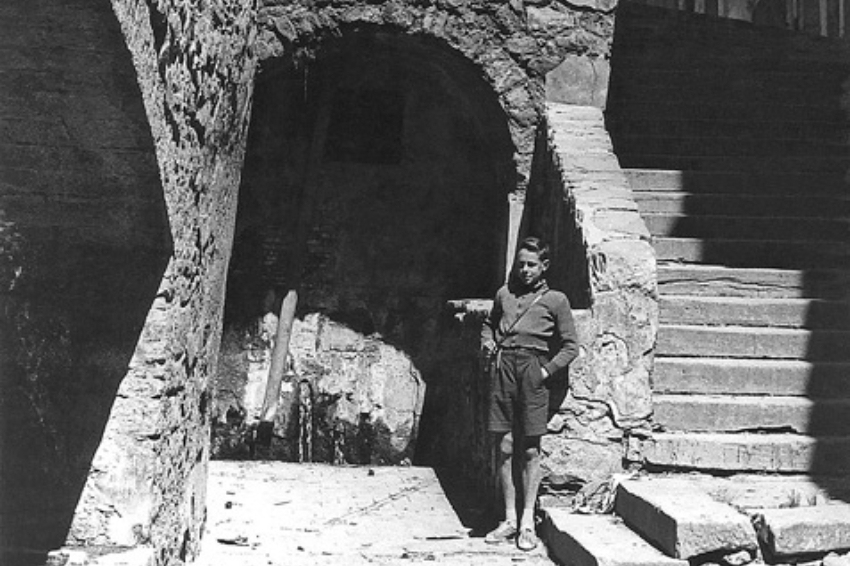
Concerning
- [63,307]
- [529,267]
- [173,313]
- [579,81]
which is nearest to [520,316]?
[529,267]

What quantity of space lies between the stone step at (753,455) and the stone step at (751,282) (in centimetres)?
139

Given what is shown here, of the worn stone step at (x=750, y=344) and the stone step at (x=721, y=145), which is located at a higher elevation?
the stone step at (x=721, y=145)

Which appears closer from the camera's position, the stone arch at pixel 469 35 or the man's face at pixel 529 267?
the man's face at pixel 529 267

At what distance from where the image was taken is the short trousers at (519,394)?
5.55m

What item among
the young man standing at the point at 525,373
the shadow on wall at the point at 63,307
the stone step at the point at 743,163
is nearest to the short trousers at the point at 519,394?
the young man standing at the point at 525,373

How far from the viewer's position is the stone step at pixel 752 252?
23.4 feet

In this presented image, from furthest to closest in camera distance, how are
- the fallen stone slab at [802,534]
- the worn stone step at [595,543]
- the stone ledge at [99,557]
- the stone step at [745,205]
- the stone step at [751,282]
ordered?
the stone step at [745,205]
the stone step at [751,282]
the worn stone step at [595,543]
the fallen stone slab at [802,534]
the stone ledge at [99,557]

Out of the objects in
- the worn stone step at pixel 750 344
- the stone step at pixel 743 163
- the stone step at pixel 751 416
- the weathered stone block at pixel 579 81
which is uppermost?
the weathered stone block at pixel 579 81

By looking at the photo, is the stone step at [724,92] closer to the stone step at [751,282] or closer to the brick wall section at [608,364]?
the stone step at [751,282]

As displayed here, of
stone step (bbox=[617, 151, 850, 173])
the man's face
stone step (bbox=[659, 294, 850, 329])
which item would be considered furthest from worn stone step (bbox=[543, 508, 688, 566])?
stone step (bbox=[617, 151, 850, 173])

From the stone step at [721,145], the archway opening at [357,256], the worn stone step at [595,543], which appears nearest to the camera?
the worn stone step at [595,543]

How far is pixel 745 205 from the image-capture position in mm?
7656

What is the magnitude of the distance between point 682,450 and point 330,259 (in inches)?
190

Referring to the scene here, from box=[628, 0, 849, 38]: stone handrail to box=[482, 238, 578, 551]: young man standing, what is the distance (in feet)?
29.5
